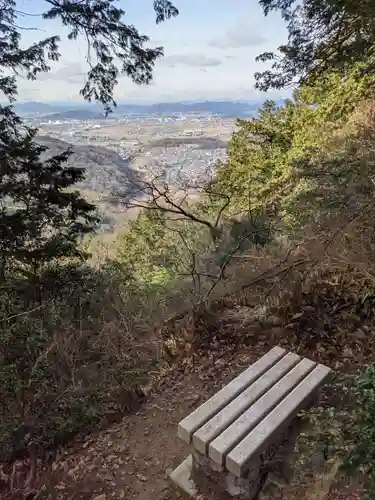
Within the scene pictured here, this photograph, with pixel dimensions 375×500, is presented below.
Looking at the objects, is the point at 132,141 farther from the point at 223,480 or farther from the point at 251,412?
the point at 223,480

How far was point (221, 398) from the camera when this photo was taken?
2.33 meters

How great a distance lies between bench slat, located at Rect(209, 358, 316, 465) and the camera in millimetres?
1999

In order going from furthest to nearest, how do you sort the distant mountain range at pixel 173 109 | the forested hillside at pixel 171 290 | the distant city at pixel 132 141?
the distant mountain range at pixel 173 109, the distant city at pixel 132 141, the forested hillside at pixel 171 290

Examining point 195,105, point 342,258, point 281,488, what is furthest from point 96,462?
point 195,105

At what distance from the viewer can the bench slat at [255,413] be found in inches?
78.7

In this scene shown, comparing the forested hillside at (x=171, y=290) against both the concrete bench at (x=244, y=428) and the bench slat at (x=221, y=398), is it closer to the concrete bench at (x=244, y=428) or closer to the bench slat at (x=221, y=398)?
the concrete bench at (x=244, y=428)

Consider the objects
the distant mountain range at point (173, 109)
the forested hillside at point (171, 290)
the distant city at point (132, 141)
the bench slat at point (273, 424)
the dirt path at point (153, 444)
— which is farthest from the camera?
the distant mountain range at point (173, 109)

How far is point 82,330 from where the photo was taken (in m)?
3.73

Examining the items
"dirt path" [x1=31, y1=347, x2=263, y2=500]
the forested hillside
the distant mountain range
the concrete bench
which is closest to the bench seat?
the concrete bench

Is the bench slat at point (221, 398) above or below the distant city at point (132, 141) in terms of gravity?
below

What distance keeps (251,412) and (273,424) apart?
5.5 inches

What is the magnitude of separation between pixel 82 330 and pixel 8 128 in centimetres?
330

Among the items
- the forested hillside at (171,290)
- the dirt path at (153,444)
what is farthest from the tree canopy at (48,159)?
the dirt path at (153,444)

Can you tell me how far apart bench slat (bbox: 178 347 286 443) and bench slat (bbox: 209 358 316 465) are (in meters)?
0.14
